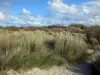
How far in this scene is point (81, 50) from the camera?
45.9 ft

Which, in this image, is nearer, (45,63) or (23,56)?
(23,56)

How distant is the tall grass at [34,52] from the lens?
969 centimetres

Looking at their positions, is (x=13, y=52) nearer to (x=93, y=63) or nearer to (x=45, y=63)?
(x=45, y=63)

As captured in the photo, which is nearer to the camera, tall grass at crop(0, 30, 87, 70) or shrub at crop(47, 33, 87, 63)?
tall grass at crop(0, 30, 87, 70)

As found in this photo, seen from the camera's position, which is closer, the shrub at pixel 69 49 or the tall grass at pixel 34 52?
the tall grass at pixel 34 52

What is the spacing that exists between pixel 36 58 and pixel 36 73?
74cm

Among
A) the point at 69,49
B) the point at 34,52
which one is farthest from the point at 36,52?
the point at 69,49

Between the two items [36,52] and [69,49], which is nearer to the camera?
[36,52]

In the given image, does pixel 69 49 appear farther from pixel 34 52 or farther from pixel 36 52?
pixel 34 52

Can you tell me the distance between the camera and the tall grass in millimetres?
9688

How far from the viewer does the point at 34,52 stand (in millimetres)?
11328

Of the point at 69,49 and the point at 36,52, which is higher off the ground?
the point at 36,52

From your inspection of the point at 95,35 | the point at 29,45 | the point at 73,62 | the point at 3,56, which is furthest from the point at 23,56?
the point at 95,35

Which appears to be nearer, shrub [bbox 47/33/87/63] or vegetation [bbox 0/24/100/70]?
vegetation [bbox 0/24/100/70]
